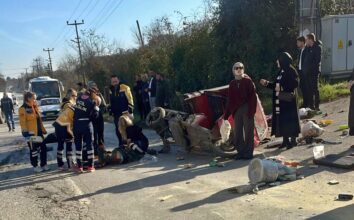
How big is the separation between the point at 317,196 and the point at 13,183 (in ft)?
19.2

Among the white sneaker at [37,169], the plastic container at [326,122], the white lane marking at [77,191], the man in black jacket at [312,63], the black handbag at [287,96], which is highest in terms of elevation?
the man in black jacket at [312,63]

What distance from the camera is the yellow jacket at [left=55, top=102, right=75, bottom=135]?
9758 millimetres

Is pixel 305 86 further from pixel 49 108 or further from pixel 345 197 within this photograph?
pixel 49 108

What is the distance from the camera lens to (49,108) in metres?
31.3

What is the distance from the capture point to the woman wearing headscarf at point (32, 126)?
32.6ft

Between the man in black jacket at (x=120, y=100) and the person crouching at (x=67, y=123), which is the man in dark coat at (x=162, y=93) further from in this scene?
the person crouching at (x=67, y=123)

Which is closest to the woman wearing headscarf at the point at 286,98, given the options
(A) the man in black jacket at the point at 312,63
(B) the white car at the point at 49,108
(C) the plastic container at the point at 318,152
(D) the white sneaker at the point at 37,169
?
(C) the plastic container at the point at 318,152

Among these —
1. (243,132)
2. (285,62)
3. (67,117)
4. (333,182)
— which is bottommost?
(333,182)

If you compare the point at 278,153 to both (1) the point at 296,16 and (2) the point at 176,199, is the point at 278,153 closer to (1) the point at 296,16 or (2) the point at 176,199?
(2) the point at 176,199

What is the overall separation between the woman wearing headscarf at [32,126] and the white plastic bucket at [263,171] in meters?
5.10

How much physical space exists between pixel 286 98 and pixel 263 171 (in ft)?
9.19

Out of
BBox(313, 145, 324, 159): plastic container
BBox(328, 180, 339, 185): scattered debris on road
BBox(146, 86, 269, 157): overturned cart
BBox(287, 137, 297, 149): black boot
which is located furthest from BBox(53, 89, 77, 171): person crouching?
BBox(328, 180, 339, 185): scattered debris on road

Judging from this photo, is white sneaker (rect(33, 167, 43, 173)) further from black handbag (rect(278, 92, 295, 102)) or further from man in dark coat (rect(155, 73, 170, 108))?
man in dark coat (rect(155, 73, 170, 108))

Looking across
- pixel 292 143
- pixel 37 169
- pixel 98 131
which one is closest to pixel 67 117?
pixel 98 131
